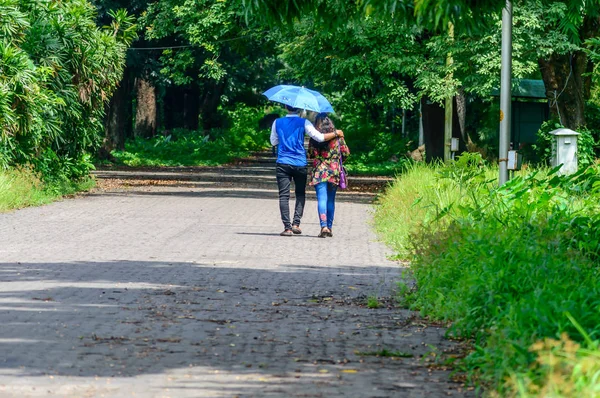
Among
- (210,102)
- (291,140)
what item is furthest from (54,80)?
(210,102)

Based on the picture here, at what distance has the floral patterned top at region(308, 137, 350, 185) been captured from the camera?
1661cm

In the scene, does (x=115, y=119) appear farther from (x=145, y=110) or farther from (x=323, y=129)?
(x=323, y=129)

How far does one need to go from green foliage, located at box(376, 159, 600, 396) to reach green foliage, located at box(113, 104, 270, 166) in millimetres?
36195

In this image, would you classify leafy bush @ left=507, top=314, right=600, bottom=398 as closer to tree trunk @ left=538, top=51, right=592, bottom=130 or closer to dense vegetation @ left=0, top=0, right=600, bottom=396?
dense vegetation @ left=0, top=0, right=600, bottom=396

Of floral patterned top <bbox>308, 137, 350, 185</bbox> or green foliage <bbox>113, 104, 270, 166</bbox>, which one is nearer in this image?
floral patterned top <bbox>308, 137, 350, 185</bbox>

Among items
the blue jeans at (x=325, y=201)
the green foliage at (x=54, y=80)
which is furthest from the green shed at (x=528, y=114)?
the blue jeans at (x=325, y=201)

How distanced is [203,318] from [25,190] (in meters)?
14.8

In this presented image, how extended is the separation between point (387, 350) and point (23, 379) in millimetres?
2296

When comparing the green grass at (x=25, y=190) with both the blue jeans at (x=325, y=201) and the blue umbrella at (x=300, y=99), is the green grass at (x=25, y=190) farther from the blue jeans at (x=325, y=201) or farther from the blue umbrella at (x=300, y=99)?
the blue jeans at (x=325, y=201)

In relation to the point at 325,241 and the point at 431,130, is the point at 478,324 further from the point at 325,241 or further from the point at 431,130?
the point at 431,130

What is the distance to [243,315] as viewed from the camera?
8.99 meters

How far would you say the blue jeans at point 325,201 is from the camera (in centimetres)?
1655

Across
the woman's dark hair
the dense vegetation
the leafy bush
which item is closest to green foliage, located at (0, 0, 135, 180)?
the dense vegetation

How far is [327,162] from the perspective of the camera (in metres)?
16.7
